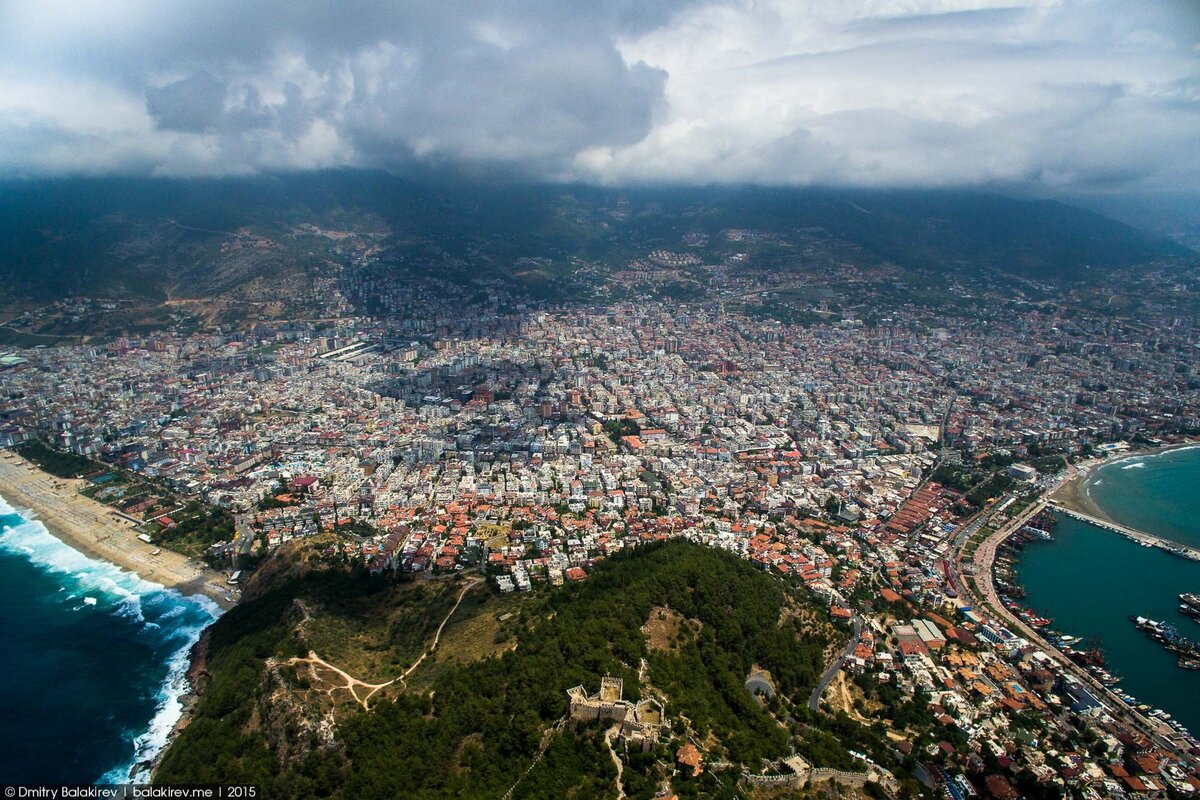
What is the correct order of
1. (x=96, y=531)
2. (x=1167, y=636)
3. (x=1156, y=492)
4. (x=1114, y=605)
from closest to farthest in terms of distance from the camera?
(x=1167, y=636)
(x=1114, y=605)
(x=96, y=531)
(x=1156, y=492)

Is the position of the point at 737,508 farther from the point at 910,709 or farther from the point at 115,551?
the point at 115,551

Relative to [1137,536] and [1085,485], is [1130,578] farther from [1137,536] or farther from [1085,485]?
[1085,485]

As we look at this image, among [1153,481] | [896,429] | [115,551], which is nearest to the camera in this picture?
[115,551]

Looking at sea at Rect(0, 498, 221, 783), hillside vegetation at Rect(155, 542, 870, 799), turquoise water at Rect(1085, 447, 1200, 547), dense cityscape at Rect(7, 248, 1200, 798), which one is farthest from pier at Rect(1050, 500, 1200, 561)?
sea at Rect(0, 498, 221, 783)

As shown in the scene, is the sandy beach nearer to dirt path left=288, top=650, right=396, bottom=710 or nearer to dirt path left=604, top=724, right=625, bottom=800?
dirt path left=288, top=650, right=396, bottom=710

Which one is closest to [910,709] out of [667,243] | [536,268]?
[536,268]

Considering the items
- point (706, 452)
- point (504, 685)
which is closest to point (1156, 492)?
point (706, 452)

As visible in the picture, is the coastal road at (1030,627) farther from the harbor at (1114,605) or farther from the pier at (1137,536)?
the pier at (1137,536)
